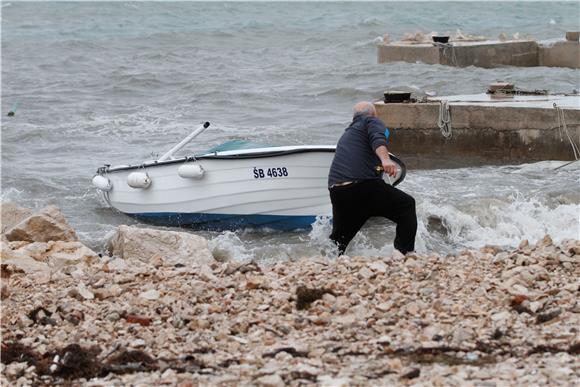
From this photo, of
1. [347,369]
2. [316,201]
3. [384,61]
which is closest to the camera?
[347,369]

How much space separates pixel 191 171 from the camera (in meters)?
14.1

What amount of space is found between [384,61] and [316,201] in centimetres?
2267

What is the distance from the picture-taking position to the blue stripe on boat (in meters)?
14.3

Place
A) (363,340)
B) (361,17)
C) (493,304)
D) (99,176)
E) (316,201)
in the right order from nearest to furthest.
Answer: (363,340) < (493,304) < (316,201) < (99,176) < (361,17)

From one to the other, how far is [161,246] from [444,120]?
7936 mm

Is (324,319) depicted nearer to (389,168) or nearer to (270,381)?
(270,381)

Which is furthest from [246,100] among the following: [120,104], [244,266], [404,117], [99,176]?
[244,266]

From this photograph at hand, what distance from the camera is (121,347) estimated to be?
7.80m

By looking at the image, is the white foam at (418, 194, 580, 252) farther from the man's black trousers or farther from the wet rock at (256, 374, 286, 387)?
the wet rock at (256, 374, 286, 387)

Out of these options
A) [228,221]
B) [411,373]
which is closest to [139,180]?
[228,221]

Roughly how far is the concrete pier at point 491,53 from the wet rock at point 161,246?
894 inches

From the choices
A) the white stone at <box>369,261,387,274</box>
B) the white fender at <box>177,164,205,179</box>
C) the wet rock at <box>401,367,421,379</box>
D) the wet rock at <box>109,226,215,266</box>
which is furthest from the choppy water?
the wet rock at <box>401,367,421,379</box>

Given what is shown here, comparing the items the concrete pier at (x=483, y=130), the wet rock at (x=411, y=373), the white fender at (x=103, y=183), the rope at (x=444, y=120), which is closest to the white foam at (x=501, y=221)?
the concrete pier at (x=483, y=130)

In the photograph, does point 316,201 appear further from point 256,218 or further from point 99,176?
point 99,176
